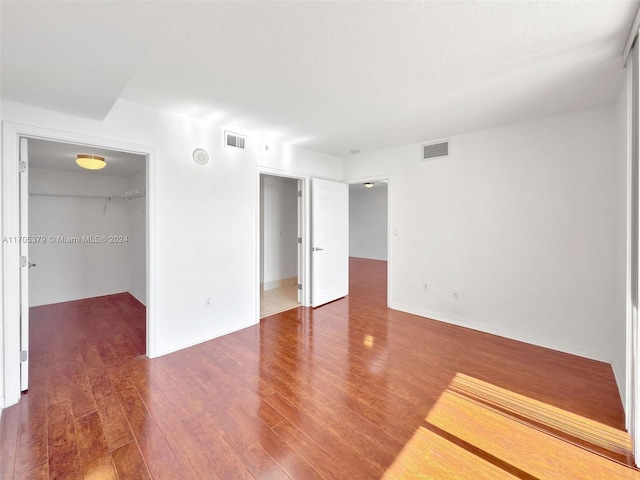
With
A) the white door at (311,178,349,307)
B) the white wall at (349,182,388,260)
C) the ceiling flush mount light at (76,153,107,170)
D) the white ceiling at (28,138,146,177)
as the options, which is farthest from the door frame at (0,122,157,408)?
the white wall at (349,182,388,260)

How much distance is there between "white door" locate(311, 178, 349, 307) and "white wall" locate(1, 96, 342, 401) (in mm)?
1051

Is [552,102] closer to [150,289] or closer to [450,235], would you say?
[450,235]

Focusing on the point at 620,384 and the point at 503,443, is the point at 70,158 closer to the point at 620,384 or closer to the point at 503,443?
the point at 503,443

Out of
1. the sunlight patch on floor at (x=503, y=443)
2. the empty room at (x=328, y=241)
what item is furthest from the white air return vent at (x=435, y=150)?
the sunlight patch on floor at (x=503, y=443)

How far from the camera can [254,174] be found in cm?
377

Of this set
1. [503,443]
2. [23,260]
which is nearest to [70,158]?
[23,260]

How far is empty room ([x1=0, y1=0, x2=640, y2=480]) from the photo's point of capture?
1.63 metres

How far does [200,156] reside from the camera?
3.23 metres

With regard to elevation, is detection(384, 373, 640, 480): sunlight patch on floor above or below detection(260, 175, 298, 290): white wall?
below

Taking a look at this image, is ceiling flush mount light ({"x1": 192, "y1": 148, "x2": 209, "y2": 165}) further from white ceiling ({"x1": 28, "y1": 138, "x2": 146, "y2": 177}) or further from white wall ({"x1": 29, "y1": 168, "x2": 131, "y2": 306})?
white wall ({"x1": 29, "y1": 168, "x2": 131, "y2": 306})

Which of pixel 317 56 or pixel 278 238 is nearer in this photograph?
pixel 317 56

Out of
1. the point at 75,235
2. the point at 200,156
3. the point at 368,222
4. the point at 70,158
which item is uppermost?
the point at 70,158

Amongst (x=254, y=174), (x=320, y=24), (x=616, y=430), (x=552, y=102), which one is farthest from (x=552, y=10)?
(x=254, y=174)

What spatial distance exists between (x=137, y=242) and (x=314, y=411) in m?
4.64
